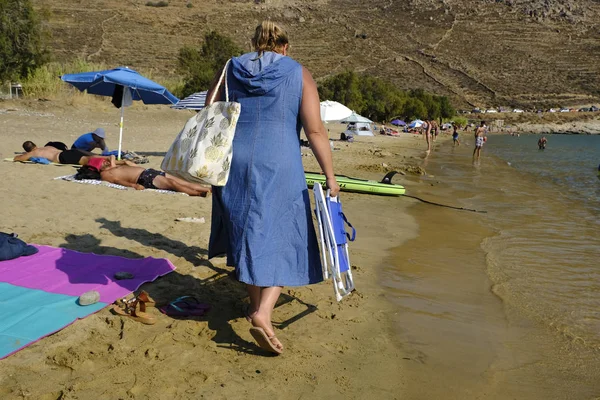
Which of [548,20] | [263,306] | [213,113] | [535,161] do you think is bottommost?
[535,161]

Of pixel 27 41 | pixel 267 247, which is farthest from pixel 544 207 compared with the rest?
pixel 27 41

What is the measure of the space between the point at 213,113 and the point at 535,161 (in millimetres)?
22828

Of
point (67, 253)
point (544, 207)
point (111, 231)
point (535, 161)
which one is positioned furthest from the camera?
point (535, 161)

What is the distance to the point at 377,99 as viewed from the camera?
1734 inches

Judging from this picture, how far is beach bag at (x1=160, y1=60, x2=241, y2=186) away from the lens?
293 centimetres

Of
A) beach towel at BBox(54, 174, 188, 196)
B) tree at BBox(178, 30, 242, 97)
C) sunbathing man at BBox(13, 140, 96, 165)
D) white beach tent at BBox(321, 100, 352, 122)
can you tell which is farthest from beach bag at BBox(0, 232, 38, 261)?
tree at BBox(178, 30, 242, 97)

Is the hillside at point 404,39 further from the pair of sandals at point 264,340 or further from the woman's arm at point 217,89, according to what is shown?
the pair of sandals at point 264,340

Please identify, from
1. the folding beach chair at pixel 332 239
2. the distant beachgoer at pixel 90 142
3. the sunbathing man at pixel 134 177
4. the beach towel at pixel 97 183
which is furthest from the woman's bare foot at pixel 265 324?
the distant beachgoer at pixel 90 142

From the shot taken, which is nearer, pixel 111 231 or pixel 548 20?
pixel 111 231

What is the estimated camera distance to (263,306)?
9.89 ft

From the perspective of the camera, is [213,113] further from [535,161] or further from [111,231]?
[535,161]

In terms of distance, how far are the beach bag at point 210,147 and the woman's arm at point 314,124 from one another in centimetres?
39

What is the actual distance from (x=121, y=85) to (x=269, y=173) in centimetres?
852

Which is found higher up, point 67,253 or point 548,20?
point 548,20
